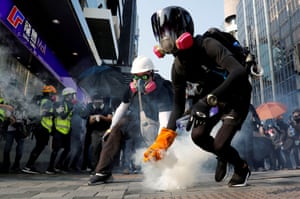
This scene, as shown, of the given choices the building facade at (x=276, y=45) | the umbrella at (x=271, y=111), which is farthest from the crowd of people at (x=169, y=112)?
the building facade at (x=276, y=45)

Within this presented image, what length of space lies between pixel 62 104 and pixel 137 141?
1.79 m

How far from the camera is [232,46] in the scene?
9.09ft

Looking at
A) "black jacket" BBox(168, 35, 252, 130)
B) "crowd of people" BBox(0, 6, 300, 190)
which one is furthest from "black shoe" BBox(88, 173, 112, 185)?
"black jacket" BBox(168, 35, 252, 130)

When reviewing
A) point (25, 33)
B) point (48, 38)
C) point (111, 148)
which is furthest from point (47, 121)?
point (48, 38)

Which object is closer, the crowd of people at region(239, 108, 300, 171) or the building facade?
the crowd of people at region(239, 108, 300, 171)

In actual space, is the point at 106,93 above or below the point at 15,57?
below

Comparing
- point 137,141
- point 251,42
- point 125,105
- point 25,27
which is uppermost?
point 251,42

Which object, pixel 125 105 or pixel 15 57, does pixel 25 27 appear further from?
pixel 125 105

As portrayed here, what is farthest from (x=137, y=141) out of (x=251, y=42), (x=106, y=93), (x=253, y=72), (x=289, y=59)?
(x=251, y=42)

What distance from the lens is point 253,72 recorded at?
280cm

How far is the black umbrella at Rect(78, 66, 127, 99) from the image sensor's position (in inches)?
223

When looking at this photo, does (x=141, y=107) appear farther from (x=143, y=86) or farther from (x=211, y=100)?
(x=211, y=100)

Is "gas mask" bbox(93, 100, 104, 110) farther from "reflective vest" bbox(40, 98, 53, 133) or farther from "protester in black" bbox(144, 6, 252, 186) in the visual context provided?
"protester in black" bbox(144, 6, 252, 186)

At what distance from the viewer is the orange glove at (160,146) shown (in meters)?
2.41
